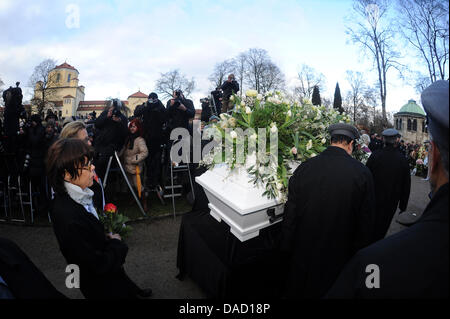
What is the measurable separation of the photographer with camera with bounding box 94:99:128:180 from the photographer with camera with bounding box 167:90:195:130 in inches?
41.4

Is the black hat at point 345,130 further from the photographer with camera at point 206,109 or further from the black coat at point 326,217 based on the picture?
the photographer with camera at point 206,109

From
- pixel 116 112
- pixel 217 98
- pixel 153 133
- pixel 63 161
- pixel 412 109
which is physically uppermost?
pixel 412 109

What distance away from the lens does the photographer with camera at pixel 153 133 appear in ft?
17.9

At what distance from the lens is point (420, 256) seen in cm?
61

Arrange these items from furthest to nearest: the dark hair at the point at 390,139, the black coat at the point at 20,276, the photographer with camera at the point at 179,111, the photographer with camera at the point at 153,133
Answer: the photographer with camera at the point at 153,133 → the photographer with camera at the point at 179,111 → the dark hair at the point at 390,139 → the black coat at the point at 20,276

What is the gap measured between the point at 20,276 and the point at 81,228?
381mm

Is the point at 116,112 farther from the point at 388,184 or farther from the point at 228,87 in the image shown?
the point at 388,184

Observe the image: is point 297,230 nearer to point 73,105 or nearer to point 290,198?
point 290,198

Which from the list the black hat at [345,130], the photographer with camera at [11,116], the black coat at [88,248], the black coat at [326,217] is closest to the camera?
the black coat at [88,248]

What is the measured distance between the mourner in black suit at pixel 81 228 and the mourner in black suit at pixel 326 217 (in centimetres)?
136

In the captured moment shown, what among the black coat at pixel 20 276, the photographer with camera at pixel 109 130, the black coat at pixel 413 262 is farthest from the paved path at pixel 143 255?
the black coat at pixel 413 262

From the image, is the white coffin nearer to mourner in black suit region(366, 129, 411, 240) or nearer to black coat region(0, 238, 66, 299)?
black coat region(0, 238, 66, 299)

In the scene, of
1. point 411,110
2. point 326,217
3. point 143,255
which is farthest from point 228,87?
point 411,110

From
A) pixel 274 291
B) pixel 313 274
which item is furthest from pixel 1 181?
pixel 313 274
